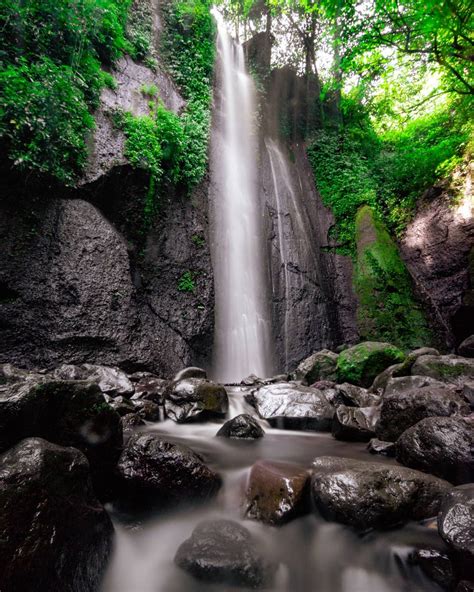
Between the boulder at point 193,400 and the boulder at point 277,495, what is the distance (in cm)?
220

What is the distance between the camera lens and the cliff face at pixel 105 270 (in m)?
6.05

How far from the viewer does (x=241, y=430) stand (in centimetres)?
445

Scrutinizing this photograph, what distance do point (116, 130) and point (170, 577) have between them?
28.7 feet

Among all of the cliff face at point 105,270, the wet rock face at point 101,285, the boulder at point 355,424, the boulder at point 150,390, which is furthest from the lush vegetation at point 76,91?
the boulder at point 355,424

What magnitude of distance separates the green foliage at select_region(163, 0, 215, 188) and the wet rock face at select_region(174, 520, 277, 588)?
10863 millimetres

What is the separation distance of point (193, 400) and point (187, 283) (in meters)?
4.11

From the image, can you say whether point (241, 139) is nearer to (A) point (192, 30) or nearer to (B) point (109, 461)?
(A) point (192, 30)

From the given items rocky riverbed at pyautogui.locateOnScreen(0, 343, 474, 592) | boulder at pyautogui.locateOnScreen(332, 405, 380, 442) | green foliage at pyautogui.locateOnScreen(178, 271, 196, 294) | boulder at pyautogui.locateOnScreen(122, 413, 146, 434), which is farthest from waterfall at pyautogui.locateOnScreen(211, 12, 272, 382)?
rocky riverbed at pyautogui.locateOnScreen(0, 343, 474, 592)

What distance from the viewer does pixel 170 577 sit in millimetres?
2055

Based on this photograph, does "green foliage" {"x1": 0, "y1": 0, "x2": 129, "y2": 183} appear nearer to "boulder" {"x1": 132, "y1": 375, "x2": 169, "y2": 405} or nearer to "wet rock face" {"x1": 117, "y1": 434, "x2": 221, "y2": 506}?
"boulder" {"x1": 132, "y1": 375, "x2": 169, "y2": 405}

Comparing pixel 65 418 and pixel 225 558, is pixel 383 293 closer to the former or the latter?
pixel 225 558

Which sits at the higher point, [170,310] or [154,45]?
[154,45]

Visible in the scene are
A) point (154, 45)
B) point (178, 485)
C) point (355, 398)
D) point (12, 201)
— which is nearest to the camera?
point (178, 485)

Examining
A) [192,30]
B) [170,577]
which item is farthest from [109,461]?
[192,30]
